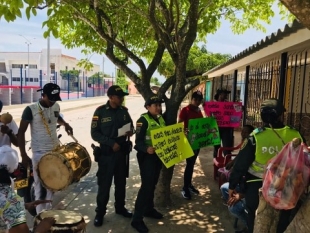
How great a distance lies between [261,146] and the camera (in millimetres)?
2887

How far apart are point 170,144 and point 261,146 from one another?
5.53 feet

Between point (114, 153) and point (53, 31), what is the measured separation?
5.46 ft

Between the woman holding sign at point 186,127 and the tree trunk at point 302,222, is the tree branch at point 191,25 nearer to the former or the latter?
the woman holding sign at point 186,127

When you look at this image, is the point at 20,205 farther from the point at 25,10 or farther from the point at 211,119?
the point at 211,119

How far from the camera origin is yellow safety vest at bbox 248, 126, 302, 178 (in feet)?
9.48

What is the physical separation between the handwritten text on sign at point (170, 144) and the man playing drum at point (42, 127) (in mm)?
1320

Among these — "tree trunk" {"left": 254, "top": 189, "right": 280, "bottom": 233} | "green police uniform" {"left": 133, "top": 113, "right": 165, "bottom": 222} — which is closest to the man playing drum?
"green police uniform" {"left": 133, "top": 113, "right": 165, "bottom": 222}

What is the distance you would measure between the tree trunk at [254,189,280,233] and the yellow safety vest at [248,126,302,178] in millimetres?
416

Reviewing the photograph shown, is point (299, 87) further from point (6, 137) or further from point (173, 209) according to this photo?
point (6, 137)

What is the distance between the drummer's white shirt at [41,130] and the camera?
4.30 meters

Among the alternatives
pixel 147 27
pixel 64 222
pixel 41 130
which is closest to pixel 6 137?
pixel 41 130

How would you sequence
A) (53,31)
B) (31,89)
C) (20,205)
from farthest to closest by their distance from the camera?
(31,89)
(53,31)
(20,205)

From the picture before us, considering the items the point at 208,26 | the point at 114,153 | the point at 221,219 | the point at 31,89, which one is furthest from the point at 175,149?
the point at 31,89

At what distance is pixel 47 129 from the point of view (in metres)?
4.37
